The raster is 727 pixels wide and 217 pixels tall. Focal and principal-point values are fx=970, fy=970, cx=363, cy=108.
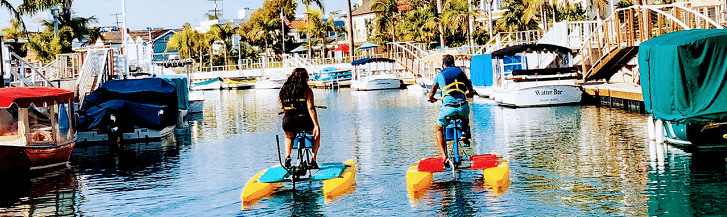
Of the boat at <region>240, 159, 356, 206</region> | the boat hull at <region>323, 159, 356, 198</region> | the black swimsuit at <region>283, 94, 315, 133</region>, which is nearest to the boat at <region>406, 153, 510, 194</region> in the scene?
the boat hull at <region>323, 159, 356, 198</region>

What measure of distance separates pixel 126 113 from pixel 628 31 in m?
20.5

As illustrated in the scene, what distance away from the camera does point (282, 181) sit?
15758 millimetres

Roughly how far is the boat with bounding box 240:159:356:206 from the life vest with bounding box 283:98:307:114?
1.05 m

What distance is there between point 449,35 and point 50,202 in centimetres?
7373

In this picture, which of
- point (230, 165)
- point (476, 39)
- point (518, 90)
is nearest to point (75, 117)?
point (230, 165)

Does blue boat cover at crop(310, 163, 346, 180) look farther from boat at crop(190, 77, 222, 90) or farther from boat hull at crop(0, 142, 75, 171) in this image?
boat at crop(190, 77, 222, 90)

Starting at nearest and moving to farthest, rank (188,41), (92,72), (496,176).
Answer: (496,176), (92,72), (188,41)

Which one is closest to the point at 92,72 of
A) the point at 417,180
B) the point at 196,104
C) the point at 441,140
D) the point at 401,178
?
the point at 196,104

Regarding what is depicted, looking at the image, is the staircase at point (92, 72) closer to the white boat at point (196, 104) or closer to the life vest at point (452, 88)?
the white boat at point (196, 104)

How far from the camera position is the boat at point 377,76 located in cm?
7481

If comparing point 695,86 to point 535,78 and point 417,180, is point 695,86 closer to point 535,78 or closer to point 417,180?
point 417,180

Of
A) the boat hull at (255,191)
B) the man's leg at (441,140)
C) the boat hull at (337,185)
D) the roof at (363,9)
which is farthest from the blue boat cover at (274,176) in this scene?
the roof at (363,9)

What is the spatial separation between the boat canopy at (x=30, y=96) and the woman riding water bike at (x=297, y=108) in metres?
8.67

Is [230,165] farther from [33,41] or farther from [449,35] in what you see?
[449,35]
